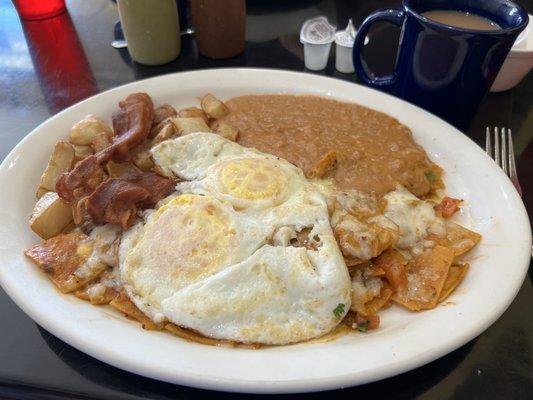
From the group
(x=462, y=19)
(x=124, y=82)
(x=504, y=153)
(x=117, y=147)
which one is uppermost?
(x=462, y=19)

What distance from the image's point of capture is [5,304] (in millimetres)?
Result: 1457

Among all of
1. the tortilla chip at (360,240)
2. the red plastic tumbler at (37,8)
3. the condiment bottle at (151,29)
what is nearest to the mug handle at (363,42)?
the tortilla chip at (360,240)

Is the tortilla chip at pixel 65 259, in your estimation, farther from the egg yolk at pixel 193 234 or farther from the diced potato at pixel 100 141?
the diced potato at pixel 100 141

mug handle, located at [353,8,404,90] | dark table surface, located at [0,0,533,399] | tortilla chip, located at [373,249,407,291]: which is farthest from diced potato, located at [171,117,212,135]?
tortilla chip, located at [373,249,407,291]

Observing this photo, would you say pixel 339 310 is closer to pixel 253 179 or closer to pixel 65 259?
pixel 253 179

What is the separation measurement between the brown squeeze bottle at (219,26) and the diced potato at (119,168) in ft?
3.62

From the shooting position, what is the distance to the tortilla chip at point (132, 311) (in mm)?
1323

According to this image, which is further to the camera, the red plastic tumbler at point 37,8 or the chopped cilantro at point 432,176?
the red plastic tumbler at point 37,8

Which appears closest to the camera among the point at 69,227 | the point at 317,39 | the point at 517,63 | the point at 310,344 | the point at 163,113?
the point at 310,344

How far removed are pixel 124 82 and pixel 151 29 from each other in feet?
1.11

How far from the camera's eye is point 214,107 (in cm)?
203

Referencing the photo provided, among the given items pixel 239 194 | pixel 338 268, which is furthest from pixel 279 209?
pixel 338 268

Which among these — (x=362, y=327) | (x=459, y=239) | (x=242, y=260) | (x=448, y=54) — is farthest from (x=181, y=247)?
(x=448, y=54)

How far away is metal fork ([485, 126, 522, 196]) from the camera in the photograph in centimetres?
179
